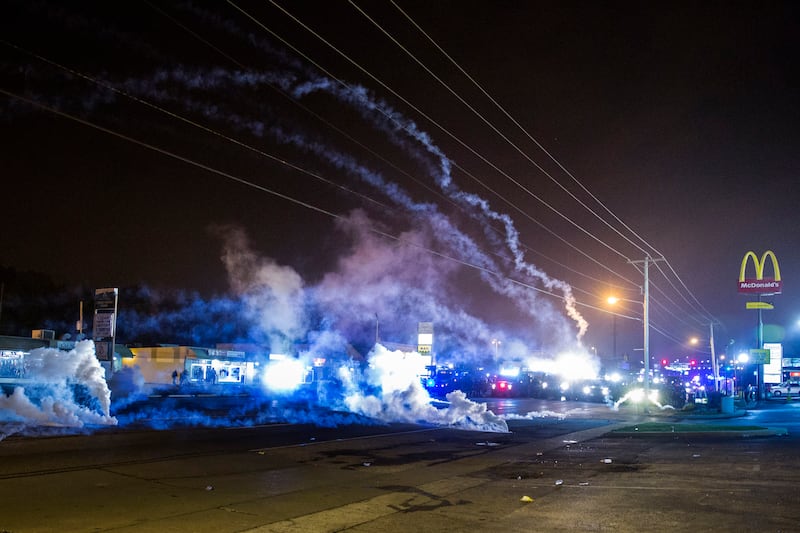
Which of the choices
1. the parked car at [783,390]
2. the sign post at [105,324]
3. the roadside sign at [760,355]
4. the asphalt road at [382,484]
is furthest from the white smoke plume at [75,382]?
the parked car at [783,390]

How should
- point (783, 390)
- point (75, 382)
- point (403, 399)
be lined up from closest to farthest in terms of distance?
point (75, 382)
point (403, 399)
point (783, 390)

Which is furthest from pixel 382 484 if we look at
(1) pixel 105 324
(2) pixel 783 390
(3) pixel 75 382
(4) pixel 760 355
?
(2) pixel 783 390

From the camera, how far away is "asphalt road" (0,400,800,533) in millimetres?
9727

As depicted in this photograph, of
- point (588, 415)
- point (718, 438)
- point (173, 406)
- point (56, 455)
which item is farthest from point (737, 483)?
point (173, 406)

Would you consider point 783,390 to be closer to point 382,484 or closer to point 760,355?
point 760,355

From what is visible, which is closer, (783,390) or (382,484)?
(382,484)

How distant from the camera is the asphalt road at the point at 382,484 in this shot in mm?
9727

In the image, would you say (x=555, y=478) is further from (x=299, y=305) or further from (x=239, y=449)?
(x=299, y=305)

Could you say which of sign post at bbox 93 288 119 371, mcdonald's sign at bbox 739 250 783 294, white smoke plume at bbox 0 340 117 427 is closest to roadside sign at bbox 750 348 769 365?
mcdonald's sign at bbox 739 250 783 294

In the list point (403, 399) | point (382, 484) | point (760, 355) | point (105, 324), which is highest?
point (105, 324)

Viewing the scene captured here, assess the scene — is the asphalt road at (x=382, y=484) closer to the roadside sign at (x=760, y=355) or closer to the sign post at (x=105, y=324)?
the sign post at (x=105, y=324)

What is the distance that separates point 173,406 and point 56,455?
17.9 meters

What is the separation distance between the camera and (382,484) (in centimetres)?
1315

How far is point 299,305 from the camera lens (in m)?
49.0
